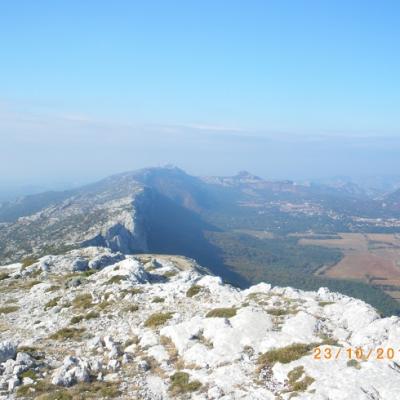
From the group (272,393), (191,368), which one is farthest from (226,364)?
(272,393)

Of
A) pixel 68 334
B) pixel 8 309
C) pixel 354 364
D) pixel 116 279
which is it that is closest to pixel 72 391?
pixel 68 334

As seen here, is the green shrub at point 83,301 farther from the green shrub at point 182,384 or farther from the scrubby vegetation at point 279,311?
the green shrub at point 182,384

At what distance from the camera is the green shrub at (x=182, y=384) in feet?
80.7

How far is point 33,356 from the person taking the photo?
30359 millimetres

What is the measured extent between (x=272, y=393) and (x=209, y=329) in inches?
345

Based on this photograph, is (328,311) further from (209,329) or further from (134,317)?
(134,317)

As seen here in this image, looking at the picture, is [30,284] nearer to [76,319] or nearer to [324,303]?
[76,319]

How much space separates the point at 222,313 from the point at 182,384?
989 centimetres

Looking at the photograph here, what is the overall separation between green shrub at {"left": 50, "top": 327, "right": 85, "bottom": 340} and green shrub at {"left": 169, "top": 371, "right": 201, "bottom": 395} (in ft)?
38.6

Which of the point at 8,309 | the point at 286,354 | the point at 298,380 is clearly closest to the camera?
the point at 298,380

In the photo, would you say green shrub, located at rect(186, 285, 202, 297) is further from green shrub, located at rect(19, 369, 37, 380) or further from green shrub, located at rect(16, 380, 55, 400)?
green shrub, located at rect(16, 380, 55, 400)

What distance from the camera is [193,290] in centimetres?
4203

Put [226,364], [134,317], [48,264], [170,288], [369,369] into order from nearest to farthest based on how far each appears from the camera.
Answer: [369,369] < [226,364] < [134,317] < [170,288] < [48,264]
